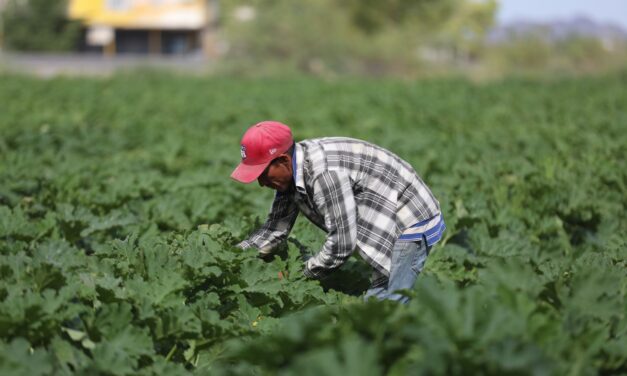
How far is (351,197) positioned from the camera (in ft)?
14.2

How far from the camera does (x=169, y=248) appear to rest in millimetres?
4723

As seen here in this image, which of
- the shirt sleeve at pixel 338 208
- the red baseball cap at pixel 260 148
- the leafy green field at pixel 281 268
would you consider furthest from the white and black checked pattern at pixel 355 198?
the leafy green field at pixel 281 268

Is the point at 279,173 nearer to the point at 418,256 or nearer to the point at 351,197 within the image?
the point at 351,197

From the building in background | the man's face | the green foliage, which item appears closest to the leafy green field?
the man's face

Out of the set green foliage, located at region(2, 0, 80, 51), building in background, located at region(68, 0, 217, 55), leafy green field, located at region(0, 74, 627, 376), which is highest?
leafy green field, located at region(0, 74, 627, 376)

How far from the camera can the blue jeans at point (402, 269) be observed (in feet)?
14.7

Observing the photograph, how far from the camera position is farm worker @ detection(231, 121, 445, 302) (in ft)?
14.1

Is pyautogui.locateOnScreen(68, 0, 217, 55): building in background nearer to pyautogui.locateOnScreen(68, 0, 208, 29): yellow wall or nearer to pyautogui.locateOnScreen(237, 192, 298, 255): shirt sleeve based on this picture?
pyautogui.locateOnScreen(68, 0, 208, 29): yellow wall

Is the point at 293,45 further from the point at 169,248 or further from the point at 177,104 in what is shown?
the point at 169,248

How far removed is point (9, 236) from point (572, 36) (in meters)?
62.0

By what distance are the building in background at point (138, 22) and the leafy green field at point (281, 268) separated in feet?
196

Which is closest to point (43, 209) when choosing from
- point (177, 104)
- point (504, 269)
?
point (504, 269)

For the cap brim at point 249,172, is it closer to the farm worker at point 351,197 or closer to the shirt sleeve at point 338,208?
the farm worker at point 351,197

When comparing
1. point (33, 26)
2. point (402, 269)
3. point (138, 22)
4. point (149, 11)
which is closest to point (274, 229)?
point (402, 269)
